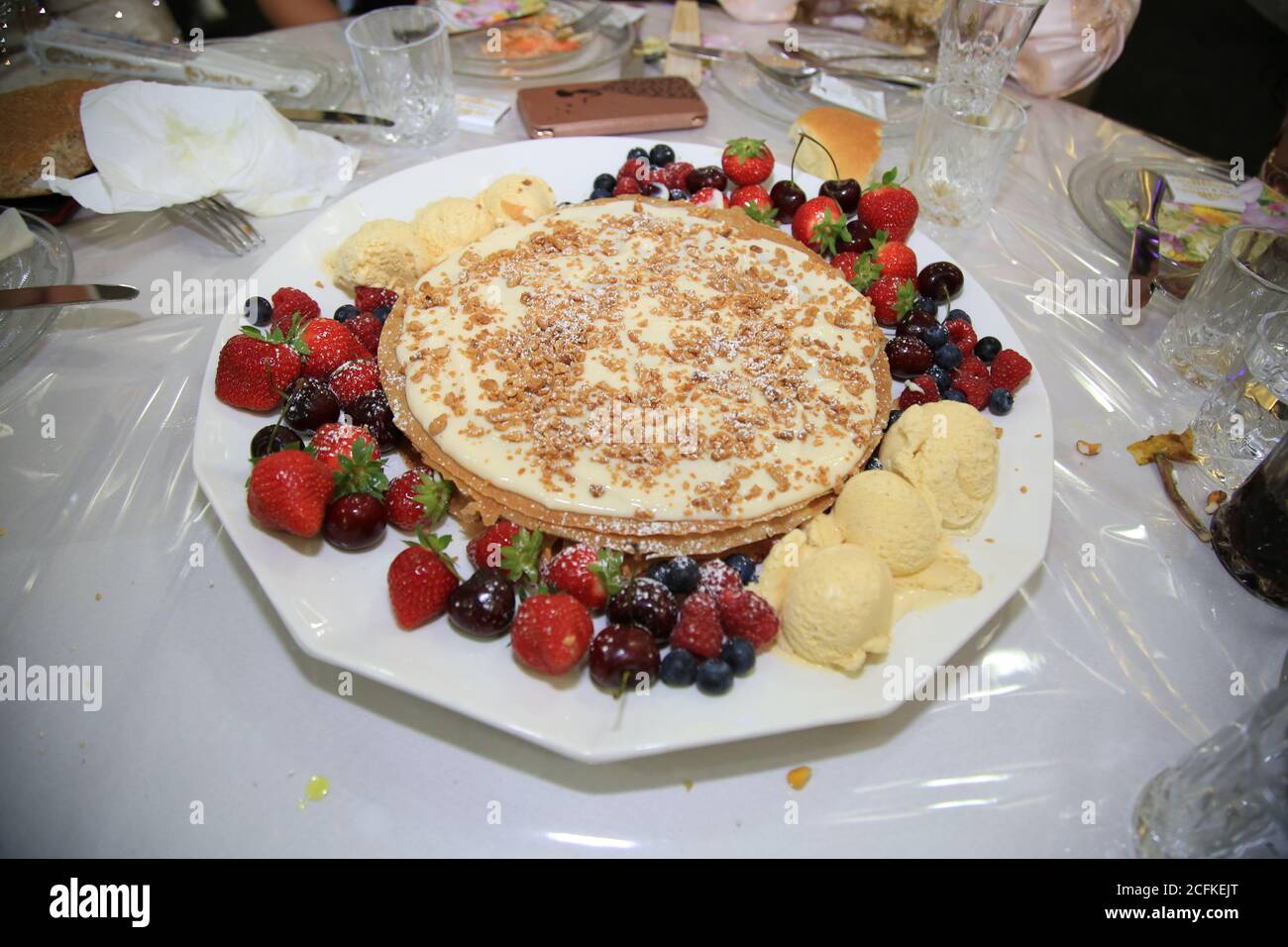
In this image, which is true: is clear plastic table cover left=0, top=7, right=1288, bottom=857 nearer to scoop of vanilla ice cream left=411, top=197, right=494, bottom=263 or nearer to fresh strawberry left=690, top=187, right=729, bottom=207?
scoop of vanilla ice cream left=411, top=197, right=494, bottom=263

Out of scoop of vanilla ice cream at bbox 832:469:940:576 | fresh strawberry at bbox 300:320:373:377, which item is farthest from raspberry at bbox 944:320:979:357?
fresh strawberry at bbox 300:320:373:377

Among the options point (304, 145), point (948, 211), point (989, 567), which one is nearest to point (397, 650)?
point (989, 567)

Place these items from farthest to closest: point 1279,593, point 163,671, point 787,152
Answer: point 787,152 → point 1279,593 → point 163,671

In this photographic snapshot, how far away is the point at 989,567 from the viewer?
5.18 feet

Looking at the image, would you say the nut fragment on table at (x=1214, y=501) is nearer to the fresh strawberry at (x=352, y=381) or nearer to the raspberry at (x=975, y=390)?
the raspberry at (x=975, y=390)

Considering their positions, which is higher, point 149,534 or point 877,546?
point 877,546

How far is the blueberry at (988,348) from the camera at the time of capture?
2043 mm

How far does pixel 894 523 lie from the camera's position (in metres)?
1.58

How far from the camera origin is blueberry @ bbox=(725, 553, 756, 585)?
64.4 inches

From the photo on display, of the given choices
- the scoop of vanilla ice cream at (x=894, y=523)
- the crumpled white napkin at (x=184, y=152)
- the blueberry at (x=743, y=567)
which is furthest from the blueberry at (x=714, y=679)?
the crumpled white napkin at (x=184, y=152)

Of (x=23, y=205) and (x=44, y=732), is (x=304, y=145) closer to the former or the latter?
(x=23, y=205)

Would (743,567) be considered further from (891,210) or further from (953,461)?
(891,210)

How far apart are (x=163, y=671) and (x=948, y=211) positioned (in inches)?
109

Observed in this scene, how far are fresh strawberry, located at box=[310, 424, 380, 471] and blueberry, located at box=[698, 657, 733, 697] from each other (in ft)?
2.84
